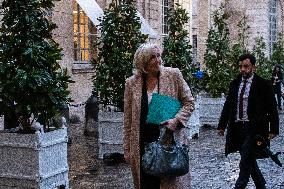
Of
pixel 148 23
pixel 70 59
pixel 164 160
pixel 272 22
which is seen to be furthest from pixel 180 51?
pixel 272 22

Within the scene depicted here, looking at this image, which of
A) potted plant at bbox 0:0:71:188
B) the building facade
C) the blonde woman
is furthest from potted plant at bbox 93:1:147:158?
the blonde woman

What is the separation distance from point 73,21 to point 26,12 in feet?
28.5

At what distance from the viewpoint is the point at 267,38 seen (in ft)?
108

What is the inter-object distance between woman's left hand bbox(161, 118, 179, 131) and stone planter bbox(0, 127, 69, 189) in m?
2.65

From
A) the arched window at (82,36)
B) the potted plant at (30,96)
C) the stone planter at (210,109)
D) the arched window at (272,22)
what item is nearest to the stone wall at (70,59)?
the arched window at (82,36)

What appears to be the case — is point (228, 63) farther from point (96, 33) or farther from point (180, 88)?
point (180, 88)

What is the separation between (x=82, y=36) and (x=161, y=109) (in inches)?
470

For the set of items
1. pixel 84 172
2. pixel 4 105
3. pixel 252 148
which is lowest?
pixel 84 172

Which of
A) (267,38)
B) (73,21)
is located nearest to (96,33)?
(73,21)

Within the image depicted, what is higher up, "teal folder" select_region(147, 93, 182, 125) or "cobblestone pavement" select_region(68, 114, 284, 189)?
"teal folder" select_region(147, 93, 182, 125)

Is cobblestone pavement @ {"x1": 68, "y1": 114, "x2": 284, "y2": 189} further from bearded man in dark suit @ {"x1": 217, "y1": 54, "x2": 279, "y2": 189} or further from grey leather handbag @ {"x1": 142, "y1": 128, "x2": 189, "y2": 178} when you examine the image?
grey leather handbag @ {"x1": 142, "y1": 128, "x2": 189, "y2": 178}

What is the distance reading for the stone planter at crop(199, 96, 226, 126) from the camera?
14984mm

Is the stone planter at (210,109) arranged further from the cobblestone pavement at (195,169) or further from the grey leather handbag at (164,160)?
the grey leather handbag at (164,160)

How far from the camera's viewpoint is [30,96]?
24.0 ft
